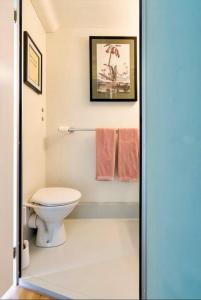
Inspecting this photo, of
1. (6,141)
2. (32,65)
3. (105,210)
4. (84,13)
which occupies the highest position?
(84,13)

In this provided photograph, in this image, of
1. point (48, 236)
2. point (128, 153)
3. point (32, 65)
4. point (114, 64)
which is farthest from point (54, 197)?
point (114, 64)

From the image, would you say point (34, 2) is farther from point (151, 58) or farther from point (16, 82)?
point (151, 58)

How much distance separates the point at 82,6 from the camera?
6.37ft

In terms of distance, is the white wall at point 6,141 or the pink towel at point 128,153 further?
the pink towel at point 128,153

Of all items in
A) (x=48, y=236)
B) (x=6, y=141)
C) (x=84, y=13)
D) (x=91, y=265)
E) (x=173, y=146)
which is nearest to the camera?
(x=173, y=146)

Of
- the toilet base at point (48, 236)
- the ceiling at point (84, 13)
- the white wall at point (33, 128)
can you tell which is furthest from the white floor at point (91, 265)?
the ceiling at point (84, 13)

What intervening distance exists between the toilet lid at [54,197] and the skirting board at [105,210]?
557 millimetres

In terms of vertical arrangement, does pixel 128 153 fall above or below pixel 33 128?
below

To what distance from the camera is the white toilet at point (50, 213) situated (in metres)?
1.58

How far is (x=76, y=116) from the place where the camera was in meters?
2.32

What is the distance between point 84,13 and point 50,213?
6.09 feet

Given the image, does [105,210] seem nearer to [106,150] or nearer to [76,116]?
[106,150]

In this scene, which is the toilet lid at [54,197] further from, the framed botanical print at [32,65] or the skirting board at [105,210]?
the framed botanical print at [32,65]

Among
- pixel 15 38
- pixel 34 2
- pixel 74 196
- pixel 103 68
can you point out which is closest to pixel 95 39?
pixel 103 68
